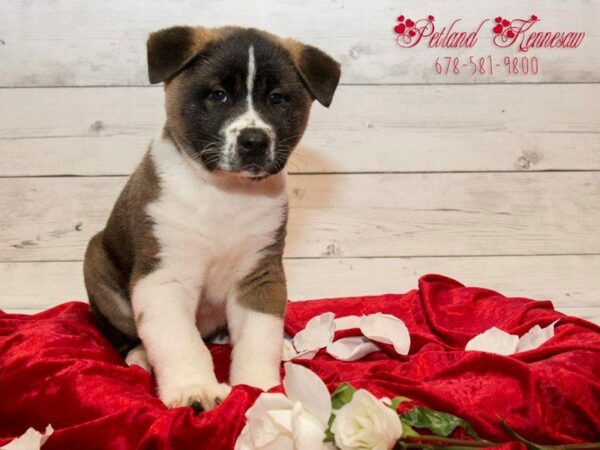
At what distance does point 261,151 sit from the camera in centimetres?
202

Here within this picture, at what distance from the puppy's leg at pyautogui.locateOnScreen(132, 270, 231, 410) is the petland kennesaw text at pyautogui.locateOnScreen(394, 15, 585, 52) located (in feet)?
5.25

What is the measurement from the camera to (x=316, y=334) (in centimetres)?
247

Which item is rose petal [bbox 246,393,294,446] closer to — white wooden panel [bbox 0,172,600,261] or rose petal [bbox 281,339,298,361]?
rose petal [bbox 281,339,298,361]

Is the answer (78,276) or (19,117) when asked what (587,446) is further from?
(19,117)

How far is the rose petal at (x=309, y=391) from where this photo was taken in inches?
56.5

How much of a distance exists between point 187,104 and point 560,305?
76.6 inches

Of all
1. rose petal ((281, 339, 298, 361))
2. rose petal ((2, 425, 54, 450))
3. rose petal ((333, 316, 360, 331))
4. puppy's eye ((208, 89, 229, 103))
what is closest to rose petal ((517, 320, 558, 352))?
rose petal ((333, 316, 360, 331))

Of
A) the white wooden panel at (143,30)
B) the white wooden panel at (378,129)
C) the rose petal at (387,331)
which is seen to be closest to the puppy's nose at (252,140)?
the rose petal at (387,331)

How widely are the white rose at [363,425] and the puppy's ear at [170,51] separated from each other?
3.39 ft

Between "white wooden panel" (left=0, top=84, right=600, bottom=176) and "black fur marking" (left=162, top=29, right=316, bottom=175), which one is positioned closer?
"black fur marking" (left=162, top=29, right=316, bottom=175)

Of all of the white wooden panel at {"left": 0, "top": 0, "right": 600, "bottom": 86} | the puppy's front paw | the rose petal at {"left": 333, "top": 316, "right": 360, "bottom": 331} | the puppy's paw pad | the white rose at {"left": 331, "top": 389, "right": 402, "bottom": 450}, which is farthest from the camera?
the white wooden panel at {"left": 0, "top": 0, "right": 600, "bottom": 86}

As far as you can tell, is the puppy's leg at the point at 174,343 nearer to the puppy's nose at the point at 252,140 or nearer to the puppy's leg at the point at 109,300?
the puppy's leg at the point at 109,300

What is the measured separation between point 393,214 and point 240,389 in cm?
172

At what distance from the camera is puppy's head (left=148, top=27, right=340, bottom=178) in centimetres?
203
